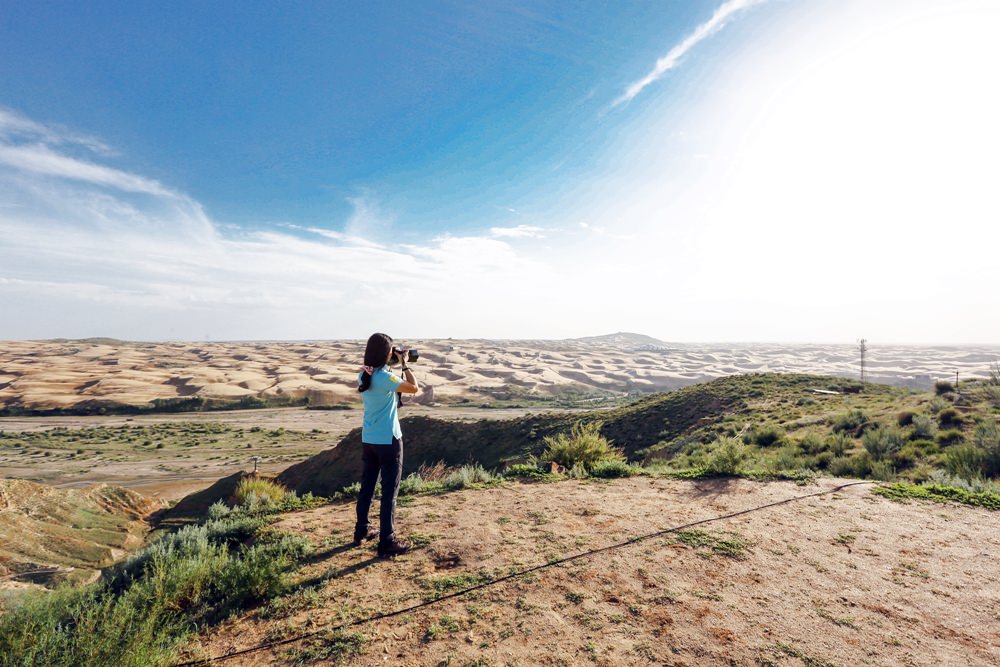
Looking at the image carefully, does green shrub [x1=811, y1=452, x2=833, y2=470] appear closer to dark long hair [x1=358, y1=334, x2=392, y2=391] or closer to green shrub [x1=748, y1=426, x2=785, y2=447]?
green shrub [x1=748, y1=426, x2=785, y2=447]

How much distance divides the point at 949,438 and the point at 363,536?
1224 cm

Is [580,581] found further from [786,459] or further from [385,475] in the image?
[786,459]

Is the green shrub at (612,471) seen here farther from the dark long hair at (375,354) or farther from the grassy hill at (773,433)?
the dark long hair at (375,354)

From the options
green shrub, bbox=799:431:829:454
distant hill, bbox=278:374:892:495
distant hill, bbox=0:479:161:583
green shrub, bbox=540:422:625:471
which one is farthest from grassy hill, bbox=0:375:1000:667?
distant hill, bbox=278:374:892:495

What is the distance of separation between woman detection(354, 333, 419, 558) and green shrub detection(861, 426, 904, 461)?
9.86 metres

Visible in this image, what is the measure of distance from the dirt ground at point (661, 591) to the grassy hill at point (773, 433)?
2984mm

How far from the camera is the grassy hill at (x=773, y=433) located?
8.40 m

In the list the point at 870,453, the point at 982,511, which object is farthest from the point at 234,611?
the point at 870,453

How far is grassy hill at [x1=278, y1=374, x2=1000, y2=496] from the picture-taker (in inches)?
331

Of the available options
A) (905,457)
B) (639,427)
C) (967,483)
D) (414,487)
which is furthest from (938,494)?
(639,427)

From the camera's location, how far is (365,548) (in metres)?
4.46

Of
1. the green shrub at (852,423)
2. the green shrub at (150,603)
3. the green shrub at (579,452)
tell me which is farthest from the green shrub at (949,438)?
the green shrub at (150,603)

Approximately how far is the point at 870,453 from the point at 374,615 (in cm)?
1061

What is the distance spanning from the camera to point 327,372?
75.9m
